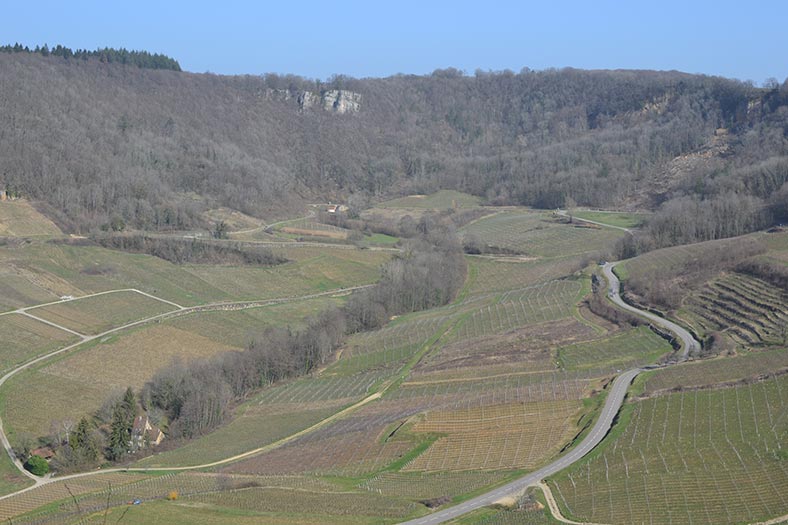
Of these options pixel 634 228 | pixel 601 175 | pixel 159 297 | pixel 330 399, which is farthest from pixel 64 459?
pixel 601 175

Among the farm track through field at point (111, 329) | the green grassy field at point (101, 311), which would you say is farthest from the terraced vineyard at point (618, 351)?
the green grassy field at point (101, 311)

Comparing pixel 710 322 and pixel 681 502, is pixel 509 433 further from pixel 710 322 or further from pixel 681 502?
pixel 710 322

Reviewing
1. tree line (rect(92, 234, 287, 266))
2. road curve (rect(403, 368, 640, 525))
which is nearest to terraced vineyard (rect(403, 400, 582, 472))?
road curve (rect(403, 368, 640, 525))

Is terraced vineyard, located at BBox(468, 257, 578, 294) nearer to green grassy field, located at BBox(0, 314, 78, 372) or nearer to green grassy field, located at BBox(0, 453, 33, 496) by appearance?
green grassy field, located at BBox(0, 314, 78, 372)

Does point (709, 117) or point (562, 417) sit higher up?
point (709, 117)

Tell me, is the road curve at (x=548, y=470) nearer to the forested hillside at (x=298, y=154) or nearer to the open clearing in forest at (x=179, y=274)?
the open clearing in forest at (x=179, y=274)

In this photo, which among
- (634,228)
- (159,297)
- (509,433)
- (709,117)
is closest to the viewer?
(509,433)
